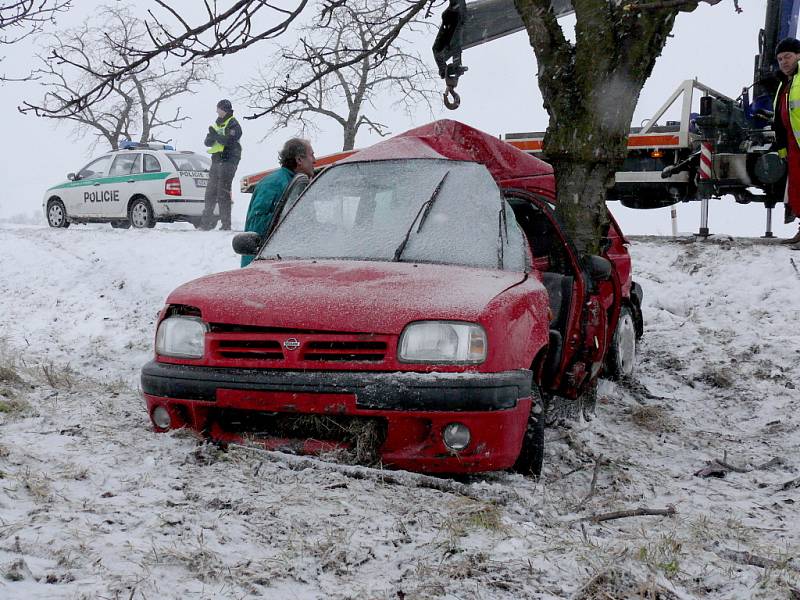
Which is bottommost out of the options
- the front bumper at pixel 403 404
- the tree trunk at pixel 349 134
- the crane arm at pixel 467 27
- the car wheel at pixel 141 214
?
the front bumper at pixel 403 404

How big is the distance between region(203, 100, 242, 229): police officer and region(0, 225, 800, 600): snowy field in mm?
8804

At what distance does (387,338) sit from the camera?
3.90 meters

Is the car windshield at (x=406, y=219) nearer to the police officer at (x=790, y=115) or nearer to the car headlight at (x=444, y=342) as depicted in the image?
the car headlight at (x=444, y=342)

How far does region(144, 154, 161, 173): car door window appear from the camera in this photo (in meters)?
17.4

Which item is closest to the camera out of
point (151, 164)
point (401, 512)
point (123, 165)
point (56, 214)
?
point (401, 512)

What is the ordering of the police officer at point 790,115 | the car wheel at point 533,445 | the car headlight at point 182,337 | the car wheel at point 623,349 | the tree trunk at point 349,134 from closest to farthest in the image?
1. the car headlight at point 182,337
2. the car wheel at point 533,445
3. the car wheel at point 623,349
4. the police officer at point 790,115
5. the tree trunk at point 349,134

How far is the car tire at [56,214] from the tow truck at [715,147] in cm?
1067

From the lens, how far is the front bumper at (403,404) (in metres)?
Answer: 3.84

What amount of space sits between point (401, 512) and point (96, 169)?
16874mm

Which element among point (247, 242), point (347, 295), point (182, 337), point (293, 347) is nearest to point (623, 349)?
point (247, 242)

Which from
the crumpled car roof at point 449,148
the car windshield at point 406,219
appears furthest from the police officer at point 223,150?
the car windshield at point 406,219

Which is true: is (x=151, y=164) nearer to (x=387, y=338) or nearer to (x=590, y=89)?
(x=590, y=89)

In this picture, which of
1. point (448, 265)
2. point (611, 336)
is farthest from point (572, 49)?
point (448, 265)

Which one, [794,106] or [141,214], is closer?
[794,106]
